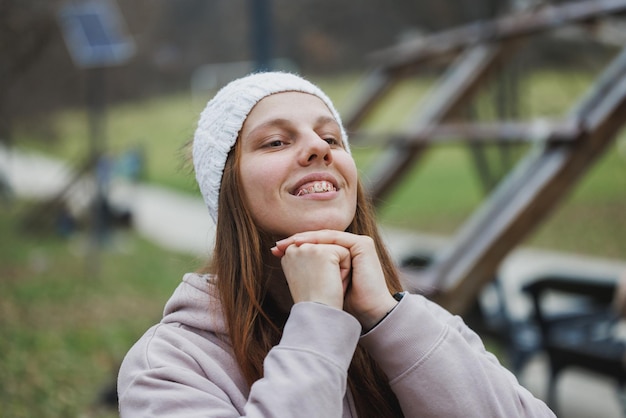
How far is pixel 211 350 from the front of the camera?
150cm

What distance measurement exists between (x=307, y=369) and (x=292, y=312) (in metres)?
0.12

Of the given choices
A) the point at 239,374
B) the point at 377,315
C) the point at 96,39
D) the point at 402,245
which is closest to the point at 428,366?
the point at 377,315

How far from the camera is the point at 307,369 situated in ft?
4.27

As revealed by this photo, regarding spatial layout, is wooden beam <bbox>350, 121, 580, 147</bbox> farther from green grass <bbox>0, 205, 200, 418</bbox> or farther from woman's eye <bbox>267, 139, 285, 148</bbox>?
woman's eye <bbox>267, 139, 285, 148</bbox>

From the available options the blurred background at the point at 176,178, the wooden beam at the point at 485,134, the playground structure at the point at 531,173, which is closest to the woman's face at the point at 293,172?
the blurred background at the point at 176,178

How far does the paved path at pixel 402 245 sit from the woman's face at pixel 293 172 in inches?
14.2

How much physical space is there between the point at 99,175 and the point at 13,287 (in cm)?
262

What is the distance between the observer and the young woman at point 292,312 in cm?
135

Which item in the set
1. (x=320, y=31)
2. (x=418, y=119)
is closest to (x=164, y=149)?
(x=320, y=31)

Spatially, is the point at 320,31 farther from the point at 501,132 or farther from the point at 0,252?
the point at 501,132

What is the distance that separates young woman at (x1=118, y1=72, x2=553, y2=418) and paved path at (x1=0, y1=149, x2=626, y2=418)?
309 millimetres

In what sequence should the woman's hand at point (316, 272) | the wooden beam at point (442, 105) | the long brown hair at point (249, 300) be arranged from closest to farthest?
the woman's hand at point (316, 272)
the long brown hair at point (249, 300)
the wooden beam at point (442, 105)

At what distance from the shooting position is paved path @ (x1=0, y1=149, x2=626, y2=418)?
4.93 m

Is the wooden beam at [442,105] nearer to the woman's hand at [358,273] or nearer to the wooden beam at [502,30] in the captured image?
the wooden beam at [502,30]
